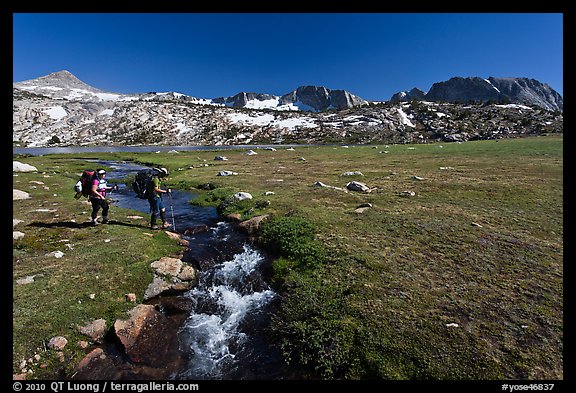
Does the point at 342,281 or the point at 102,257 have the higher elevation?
the point at 102,257

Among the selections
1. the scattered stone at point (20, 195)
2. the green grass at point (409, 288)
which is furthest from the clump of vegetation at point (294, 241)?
the scattered stone at point (20, 195)

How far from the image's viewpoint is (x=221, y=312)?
36.3 feet

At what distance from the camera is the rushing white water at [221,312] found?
8648mm

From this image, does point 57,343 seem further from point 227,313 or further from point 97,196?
point 97,196

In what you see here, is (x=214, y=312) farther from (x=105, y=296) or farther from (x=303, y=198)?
(x=303, y=198)

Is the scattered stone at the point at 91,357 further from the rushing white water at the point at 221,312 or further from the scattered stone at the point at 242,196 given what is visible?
the scattered stone at the point at 242,196

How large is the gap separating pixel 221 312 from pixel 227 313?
26 cm

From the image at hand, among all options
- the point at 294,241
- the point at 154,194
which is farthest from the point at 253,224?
the point at 154,194

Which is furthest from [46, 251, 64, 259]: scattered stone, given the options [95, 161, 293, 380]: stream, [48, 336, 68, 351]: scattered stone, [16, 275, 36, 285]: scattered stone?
[48, 336, 68, 351]: scattered stone
